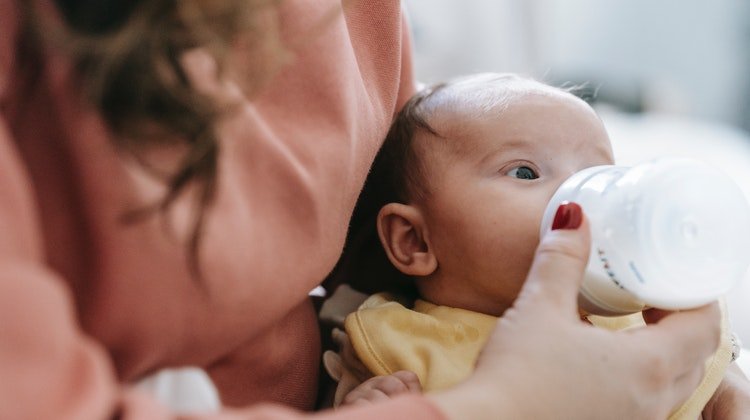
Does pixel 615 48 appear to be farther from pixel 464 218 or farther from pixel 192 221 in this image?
pixel 192 221

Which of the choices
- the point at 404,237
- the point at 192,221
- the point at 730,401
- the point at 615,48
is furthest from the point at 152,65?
the point at 615,48

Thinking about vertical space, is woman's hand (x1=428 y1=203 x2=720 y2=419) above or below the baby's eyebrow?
below

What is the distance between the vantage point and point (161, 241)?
1.87 feet

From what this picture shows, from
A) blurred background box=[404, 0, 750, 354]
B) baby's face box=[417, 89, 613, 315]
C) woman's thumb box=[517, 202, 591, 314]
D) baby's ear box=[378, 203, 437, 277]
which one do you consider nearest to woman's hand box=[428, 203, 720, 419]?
woman's thumb box=[517, 202, 591, 314]

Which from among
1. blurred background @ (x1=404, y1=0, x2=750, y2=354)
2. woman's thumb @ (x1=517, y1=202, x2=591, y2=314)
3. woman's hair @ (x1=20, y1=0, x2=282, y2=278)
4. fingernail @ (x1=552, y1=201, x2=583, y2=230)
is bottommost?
blurred background @ (x1=404, y1=0, x2=750, y2=354)

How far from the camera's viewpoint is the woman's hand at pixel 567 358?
24.2 inches

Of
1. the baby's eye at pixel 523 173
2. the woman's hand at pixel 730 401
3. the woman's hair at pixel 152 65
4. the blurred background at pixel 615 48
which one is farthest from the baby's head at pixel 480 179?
the blurred background at pixel 615 48

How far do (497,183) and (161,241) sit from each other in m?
0.39

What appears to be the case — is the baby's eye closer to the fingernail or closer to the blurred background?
the fingernail

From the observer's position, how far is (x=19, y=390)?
0.46 meters

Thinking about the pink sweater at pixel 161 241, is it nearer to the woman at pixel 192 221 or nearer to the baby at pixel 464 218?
the woman at pixel 192 221

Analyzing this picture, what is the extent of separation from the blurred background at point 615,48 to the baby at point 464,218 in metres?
1.37

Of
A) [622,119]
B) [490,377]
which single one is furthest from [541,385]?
[622,119]

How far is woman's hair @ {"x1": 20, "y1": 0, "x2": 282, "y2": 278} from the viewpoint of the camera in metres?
0.52
